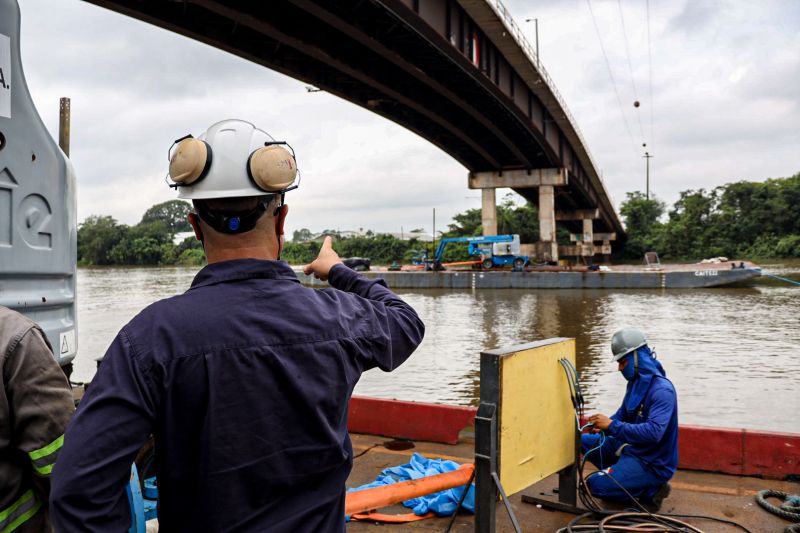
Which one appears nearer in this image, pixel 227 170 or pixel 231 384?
pixel 231 384

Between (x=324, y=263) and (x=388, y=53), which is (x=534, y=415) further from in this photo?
(x=388, y=53)

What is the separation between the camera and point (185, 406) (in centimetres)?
139

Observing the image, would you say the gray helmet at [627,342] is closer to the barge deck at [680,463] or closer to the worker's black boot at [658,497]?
the worker's black boot at [658,497]

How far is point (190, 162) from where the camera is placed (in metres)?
1.54

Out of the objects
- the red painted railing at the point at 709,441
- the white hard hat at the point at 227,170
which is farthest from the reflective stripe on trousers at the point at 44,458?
the red painted railing at the point at 709,441

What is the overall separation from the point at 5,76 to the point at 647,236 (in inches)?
3173

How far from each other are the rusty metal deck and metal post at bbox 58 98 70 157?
3.29m

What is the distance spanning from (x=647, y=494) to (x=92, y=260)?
3538 inches

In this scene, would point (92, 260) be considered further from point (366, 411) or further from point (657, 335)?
point (366, 411)

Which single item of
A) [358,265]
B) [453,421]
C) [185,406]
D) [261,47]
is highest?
[261,47]

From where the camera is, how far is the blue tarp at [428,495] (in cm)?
426

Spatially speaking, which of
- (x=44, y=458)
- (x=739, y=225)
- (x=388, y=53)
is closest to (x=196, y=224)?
(x=44, y=458)

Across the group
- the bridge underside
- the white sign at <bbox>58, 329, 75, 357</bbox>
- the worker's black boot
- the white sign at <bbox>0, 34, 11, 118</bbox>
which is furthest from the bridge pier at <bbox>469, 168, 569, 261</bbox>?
the white sign at <bbox>0, 34, 11, 118</bbox>

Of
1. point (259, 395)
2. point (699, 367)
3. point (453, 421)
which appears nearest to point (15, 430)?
point (259, 395)
